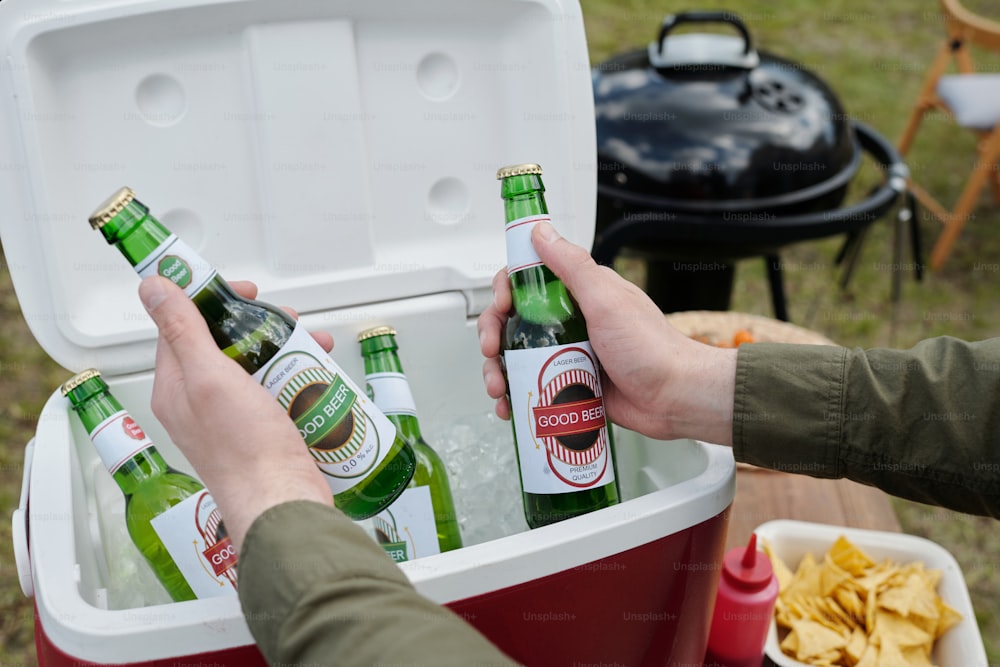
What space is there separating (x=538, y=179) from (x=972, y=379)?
49 cm

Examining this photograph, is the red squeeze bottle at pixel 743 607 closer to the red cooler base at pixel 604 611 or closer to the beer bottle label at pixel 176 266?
the red cooler base at pixel 604 611

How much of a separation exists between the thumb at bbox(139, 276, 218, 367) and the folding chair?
2891mm

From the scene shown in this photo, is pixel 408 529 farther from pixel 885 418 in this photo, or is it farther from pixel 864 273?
pixel 864 273

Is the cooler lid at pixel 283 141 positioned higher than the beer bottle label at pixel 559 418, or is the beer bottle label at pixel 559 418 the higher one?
the cooler lid at pixel 283 141

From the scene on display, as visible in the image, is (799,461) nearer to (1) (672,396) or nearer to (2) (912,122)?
(1) (672,396)

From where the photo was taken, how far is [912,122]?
3.47 metres

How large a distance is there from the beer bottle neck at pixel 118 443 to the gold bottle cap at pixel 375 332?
0.28 metres

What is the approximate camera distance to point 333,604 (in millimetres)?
574

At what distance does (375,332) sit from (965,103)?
2947 mm

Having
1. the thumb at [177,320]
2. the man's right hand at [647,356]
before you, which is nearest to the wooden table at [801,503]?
the man's right hand at [647,356]

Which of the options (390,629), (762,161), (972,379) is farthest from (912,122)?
(390,629)

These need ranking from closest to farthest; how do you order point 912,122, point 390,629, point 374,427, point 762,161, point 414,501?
point 390,629 < point 374,427 < point 414,501 < point 762,161 < point 912,122

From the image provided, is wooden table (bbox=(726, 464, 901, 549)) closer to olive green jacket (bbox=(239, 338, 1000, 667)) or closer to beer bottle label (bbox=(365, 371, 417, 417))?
olive green jacket (bbox=(239, 338, 1000, 667))

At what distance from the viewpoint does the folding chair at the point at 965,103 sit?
3.09 meters
